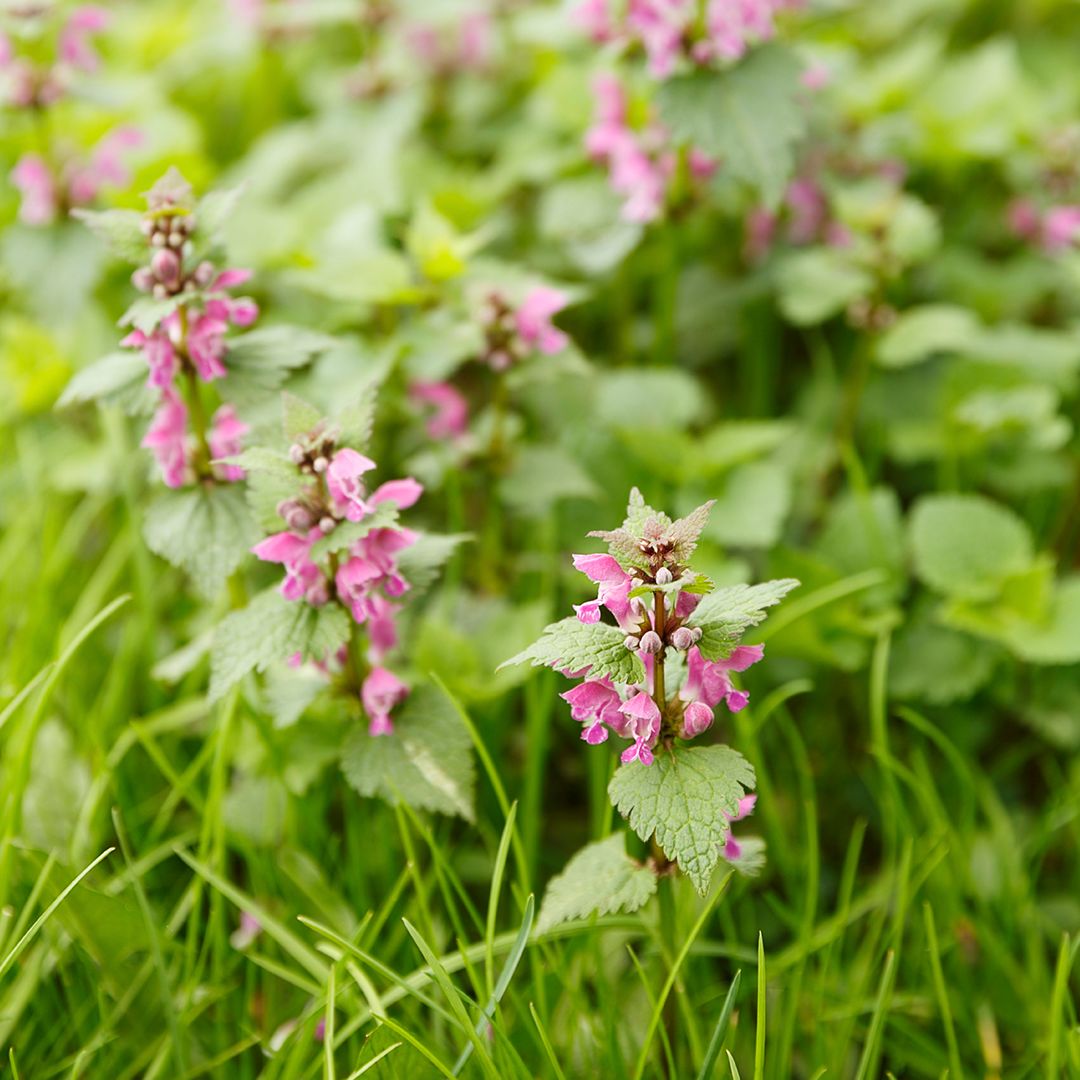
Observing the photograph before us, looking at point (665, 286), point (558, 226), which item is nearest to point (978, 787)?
point (665, 286)

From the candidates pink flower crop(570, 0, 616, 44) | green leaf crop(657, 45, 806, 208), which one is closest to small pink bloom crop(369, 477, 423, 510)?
green leaf crop(657, 45, 806, 208)

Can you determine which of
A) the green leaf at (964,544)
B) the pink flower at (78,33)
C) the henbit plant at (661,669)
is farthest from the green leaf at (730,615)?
the pink flower at (78,33)

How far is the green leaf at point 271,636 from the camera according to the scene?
1.30 meters

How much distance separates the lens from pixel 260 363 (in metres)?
1.50

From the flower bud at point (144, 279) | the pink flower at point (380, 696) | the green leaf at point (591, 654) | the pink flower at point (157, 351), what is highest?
the flower bud at point (144, 279)

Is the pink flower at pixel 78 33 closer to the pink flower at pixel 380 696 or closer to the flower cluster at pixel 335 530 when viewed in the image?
the flower cluster at pixel 335 530

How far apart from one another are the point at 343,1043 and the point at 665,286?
161cm

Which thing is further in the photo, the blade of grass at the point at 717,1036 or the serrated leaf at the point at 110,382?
the serrated leaf at the point at 110,382

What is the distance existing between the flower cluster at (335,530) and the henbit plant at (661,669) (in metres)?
0.29

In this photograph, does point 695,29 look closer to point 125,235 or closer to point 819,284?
point 819,284

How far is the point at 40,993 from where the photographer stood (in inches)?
60.7

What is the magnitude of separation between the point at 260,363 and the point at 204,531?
0.78 feet

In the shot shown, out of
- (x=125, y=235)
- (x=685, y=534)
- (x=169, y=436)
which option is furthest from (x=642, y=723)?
(x=125, y=235)

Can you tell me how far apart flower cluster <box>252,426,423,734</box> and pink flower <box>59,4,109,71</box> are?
165cm
